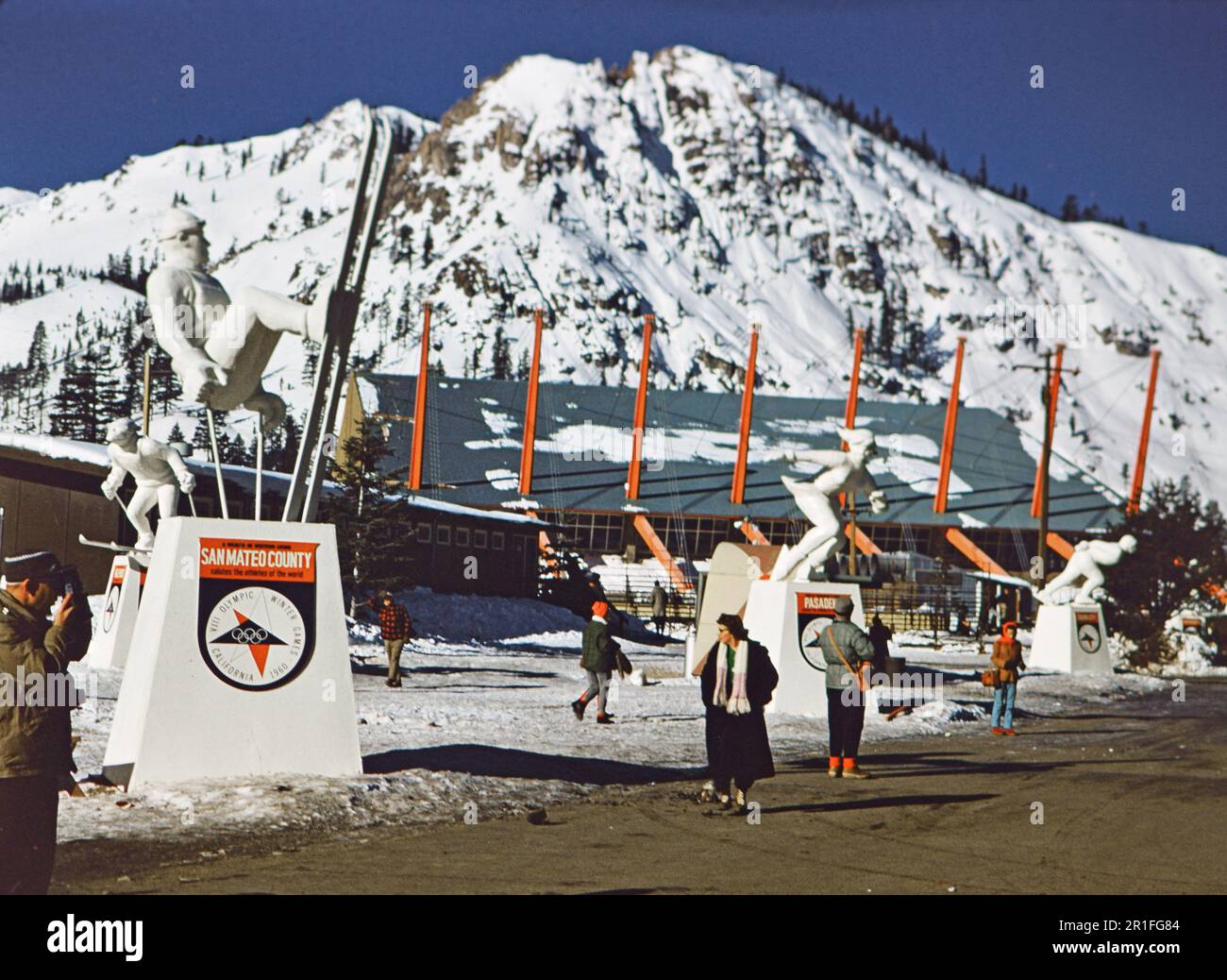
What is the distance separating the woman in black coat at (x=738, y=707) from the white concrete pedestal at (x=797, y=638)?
8180 mm

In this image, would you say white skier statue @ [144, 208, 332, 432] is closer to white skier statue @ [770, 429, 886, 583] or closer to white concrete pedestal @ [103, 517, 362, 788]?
white concrete pedestal @ [103, 517, 362, 788]

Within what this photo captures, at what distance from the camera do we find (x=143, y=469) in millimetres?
23047

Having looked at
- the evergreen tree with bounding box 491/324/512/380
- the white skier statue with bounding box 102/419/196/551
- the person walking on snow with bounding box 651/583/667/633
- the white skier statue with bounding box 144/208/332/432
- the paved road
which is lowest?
the paved road

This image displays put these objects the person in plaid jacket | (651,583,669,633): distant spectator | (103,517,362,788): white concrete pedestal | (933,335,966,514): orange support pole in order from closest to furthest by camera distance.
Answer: (103,517,362,788): white concrete pedestal
the person in plaid jacket
(651,583,669,633): distant spectator
(933,335,966,514): orange support pole

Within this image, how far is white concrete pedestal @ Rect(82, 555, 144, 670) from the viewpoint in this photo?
72.4 ft

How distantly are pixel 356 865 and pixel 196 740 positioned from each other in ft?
8.98

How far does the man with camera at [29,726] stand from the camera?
646 cm

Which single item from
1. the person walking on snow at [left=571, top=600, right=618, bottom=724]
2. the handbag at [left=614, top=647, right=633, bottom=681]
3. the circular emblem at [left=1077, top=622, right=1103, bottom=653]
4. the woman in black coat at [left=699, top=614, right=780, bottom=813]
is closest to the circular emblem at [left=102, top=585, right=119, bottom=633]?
the person walking on snow at [left=571, top=600, right=618, bottom=724]

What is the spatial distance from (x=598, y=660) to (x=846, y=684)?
501 cm

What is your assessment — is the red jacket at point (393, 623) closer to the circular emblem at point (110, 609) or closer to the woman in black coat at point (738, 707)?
the circular emblem at point (110, 609)

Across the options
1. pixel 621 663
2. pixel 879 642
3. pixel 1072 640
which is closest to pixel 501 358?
pixel 1072 640

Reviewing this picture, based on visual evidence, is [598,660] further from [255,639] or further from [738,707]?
[255,639]

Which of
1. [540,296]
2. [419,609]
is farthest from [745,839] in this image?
[540,296]

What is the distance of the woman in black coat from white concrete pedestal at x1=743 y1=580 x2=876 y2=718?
818 centimetres
